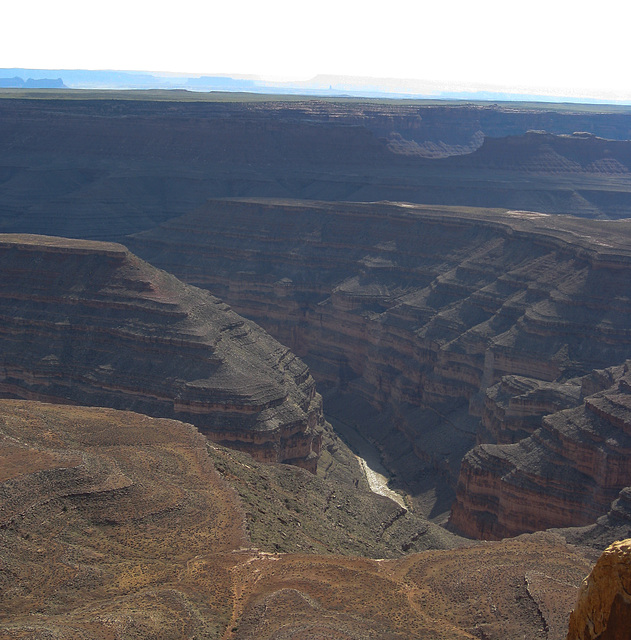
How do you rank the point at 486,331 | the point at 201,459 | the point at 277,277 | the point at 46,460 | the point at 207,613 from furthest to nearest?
the point at 277,277 → the point at 486,331 → the point at 201,459 → the point at 46,460 → the point at 207,613

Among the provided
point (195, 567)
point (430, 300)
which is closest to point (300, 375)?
point (430, 300)

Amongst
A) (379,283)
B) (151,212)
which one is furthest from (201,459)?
(151,212)

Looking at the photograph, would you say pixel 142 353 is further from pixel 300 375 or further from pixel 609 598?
pixel 609 598

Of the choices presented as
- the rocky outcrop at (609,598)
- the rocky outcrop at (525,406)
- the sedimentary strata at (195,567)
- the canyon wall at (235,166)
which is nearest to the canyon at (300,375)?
the sedimentary strata at (195,567)

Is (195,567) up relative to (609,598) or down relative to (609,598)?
down

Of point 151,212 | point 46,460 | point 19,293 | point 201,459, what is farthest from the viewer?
point 151,212

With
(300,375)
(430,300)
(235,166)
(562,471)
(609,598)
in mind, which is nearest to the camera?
(609,598)

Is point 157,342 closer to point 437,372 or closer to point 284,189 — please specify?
point 437,372
